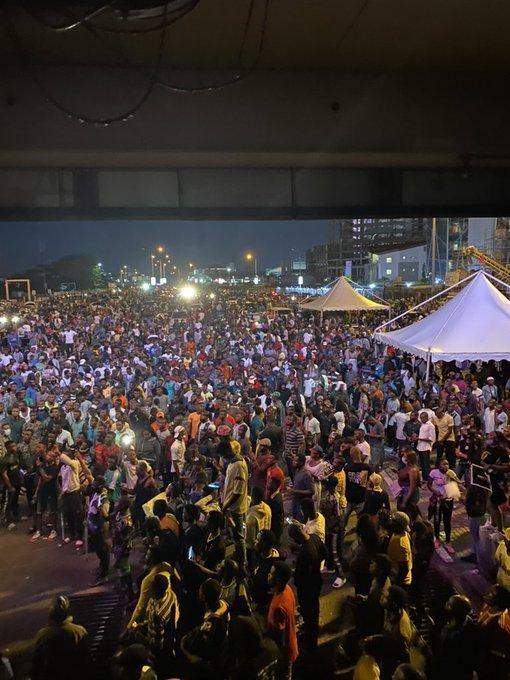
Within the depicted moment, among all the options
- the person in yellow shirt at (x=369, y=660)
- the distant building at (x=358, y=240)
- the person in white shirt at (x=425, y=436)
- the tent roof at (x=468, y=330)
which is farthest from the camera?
the distant building at (x=358, y=240)

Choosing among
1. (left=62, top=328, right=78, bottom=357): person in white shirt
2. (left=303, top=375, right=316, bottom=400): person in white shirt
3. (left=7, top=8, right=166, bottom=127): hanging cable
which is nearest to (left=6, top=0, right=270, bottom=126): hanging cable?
(left=7, top=8, right=166, bottom=127): hanging cable

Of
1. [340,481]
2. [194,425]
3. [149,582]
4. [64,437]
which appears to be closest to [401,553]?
[340,481]

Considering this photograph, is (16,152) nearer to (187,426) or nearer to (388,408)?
(187,426)

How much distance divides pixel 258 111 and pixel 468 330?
608 centimetres

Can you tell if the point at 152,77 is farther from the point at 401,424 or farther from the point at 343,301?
the point at 343,301

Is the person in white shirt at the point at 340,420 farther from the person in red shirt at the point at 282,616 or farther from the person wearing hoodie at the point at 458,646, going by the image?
the person wearing hoodie at the point at 458,646

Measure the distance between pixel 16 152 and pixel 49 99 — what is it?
26.2 inches

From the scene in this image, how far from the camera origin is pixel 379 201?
247 inches

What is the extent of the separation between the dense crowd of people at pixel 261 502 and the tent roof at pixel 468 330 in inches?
50.0

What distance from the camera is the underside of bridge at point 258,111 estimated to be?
174 inches

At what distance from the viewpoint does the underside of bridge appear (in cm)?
442

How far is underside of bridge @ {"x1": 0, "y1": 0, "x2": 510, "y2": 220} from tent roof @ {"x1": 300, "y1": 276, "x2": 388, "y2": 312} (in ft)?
44.2

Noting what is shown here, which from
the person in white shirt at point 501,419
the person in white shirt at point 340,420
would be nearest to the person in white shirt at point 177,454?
the person in white shirt at point 340,420

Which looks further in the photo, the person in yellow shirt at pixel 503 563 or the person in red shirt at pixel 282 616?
the person in yellow shirt at pixel 503 563
